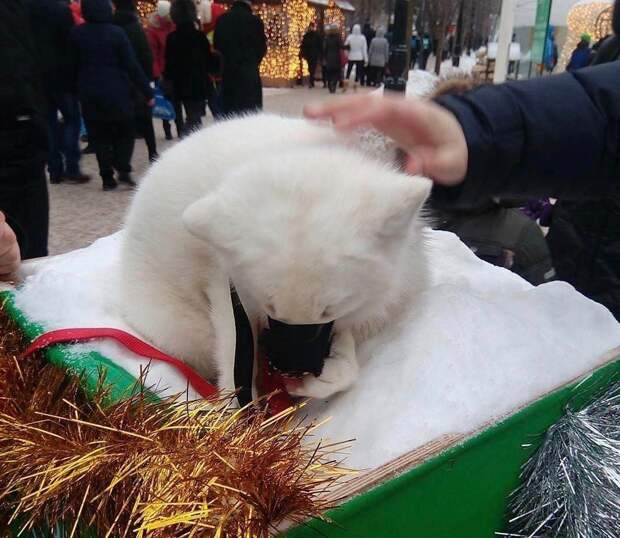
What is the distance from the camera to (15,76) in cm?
196

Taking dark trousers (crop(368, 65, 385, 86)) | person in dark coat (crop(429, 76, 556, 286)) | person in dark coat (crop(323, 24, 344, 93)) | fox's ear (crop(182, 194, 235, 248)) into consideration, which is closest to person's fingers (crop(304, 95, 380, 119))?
fox's ear (crop(182, 194, 235, 248))

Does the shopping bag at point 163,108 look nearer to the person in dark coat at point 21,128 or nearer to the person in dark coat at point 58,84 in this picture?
the person in dark coat at point 58,84

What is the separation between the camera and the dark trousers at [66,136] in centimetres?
576

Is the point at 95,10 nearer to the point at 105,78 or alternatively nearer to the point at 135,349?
the point at 105,78

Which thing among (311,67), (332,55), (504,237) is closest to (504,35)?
(504,237)

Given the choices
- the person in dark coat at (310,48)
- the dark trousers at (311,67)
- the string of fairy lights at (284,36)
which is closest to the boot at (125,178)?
the string of fairy lights at (284,36)

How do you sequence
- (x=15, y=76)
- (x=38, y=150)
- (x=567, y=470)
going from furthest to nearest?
(x=38, y=150) < (x=15, y=76) < (x=567, y=470)

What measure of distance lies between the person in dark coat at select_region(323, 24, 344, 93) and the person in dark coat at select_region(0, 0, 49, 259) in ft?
44.1

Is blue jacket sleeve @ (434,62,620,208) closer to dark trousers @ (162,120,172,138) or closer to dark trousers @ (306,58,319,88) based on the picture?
dark trousers @ (162,120,172,138)

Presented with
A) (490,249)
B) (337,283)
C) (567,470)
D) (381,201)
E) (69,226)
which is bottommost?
(69,226)

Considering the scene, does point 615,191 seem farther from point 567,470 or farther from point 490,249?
point 490,249

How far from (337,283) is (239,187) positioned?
26cm

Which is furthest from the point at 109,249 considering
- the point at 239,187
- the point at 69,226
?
the point at 69,226

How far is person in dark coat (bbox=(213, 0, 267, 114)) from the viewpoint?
20.3 feet
